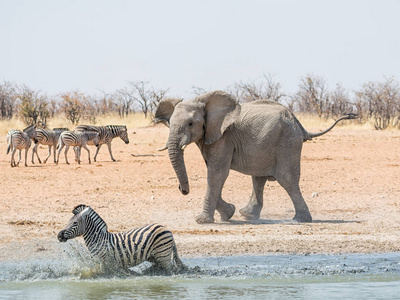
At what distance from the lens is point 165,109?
1340 centimetres

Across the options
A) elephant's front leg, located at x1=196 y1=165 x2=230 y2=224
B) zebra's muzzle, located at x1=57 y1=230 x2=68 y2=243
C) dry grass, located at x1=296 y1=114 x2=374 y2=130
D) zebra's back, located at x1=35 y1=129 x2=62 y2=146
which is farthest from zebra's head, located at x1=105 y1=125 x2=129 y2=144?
zebra's muzzle, located at x1=57 y1=230 x2=68 y2=243

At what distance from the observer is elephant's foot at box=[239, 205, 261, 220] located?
1345cm

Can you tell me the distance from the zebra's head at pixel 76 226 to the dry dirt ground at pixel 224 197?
221cm

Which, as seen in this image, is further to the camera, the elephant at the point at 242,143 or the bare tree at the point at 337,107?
the bare tree at the point at 337,107

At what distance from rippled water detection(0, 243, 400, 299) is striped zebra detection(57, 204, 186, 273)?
21cm

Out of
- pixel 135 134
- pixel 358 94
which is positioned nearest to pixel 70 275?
pixel 135 134

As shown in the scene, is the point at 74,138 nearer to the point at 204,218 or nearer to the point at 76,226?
the point at 204,218

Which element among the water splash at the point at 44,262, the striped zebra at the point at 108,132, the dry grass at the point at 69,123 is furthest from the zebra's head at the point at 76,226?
the dry grass at the point at 69,123

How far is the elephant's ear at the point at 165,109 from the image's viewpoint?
1328 cm

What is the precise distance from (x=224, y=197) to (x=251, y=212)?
1.99m

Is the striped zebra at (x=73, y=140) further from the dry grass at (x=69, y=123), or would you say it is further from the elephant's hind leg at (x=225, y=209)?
the elephant's hind leg at (x=225, y=209)

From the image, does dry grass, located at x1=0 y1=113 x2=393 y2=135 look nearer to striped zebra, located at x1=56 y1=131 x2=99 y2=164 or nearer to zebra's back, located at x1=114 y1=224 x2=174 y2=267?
striped zebra, located at x1=56 y1=131 x2=99 y2=164

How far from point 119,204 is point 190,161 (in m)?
5.62

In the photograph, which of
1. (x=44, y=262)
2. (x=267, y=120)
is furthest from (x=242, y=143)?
(x=44, y=262)
